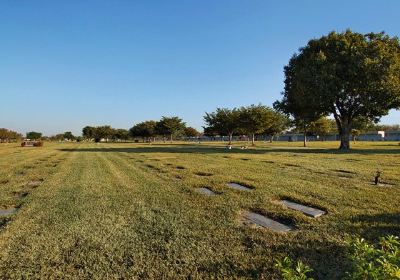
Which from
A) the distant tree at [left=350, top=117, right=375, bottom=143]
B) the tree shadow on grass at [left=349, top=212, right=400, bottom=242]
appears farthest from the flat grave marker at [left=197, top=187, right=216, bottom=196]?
the distant tree at [left=350, top=117, right=375, bottom=143]

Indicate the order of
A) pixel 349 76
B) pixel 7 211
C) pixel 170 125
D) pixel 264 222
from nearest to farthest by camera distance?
pixel 264 222, pixel 7 211, pixel 349 76, pixel 170 125

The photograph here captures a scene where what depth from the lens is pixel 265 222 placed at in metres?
6.09

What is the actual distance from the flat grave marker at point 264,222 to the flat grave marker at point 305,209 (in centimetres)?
90

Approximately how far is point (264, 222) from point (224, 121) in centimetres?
6357

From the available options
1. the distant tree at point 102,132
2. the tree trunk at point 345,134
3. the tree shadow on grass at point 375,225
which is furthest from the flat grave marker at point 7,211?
the distant tree at point 102,132

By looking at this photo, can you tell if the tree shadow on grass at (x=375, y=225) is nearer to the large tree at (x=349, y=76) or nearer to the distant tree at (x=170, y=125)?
the large tree at (x=349, y=76)

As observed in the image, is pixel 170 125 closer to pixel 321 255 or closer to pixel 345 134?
pixel 345 134

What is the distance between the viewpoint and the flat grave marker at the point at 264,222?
18.7ft

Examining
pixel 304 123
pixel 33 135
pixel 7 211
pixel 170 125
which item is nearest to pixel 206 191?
pixel 7 211

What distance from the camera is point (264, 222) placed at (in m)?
6.09

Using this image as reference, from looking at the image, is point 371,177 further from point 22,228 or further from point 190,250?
point 22,228

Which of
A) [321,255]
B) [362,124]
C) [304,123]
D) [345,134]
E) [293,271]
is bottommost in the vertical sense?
[321,255]

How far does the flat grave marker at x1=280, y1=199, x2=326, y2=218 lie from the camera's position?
6.54 metres

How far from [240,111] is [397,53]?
1318 inches
